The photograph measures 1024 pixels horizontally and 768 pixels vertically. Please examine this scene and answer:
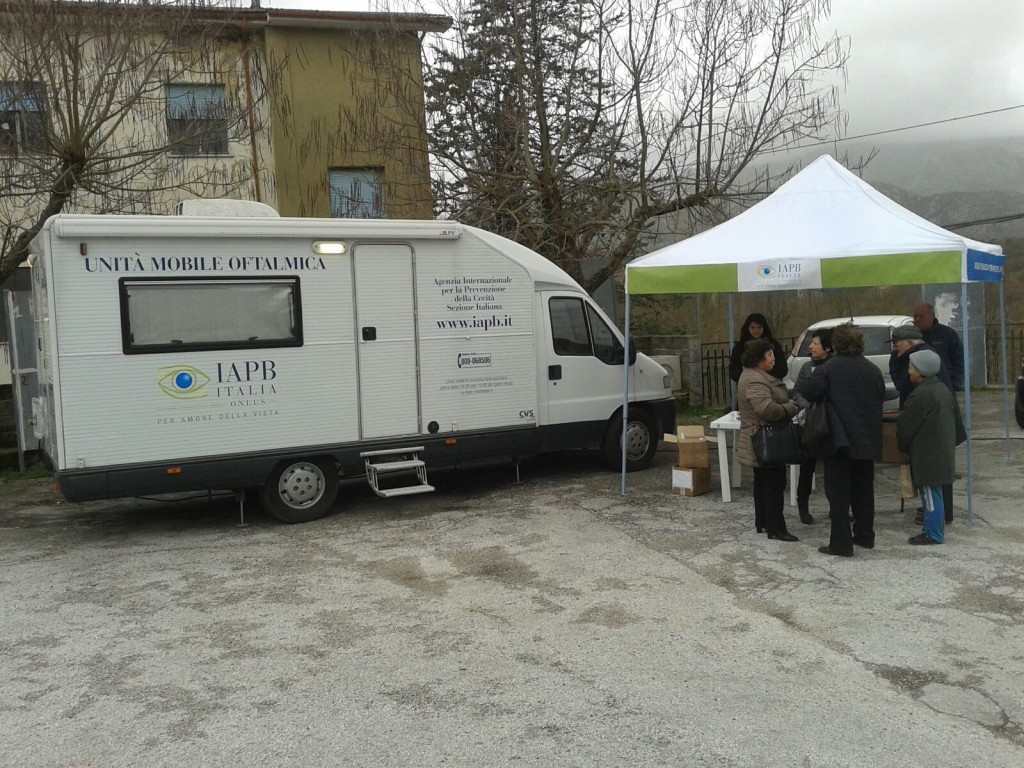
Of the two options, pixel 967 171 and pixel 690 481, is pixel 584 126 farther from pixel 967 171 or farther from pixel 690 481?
pixel 967 171

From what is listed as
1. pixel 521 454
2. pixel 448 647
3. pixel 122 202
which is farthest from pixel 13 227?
pixel 448 647

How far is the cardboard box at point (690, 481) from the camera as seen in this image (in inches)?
345

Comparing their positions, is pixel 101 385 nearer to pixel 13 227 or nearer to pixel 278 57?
pixel 13 227

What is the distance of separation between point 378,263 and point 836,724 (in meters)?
5.67

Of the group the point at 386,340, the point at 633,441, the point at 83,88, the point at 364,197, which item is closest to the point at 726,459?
the point at 633,441

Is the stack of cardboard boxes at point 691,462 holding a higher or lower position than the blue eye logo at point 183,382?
lower

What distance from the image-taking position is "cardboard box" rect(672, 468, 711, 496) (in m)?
8.77

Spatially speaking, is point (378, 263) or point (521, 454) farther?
point (521, 454)

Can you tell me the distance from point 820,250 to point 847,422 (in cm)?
202

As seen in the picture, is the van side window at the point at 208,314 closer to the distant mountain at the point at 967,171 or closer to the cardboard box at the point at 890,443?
the cardboard box at the point at 890,443

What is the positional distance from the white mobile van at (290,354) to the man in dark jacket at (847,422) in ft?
11.1

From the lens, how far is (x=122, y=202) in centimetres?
1047

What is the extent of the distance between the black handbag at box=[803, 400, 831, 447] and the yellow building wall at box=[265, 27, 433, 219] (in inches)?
290

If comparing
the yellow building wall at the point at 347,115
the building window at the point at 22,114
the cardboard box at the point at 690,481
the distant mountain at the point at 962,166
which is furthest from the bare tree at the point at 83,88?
the distant mountain at the point at 962,166
